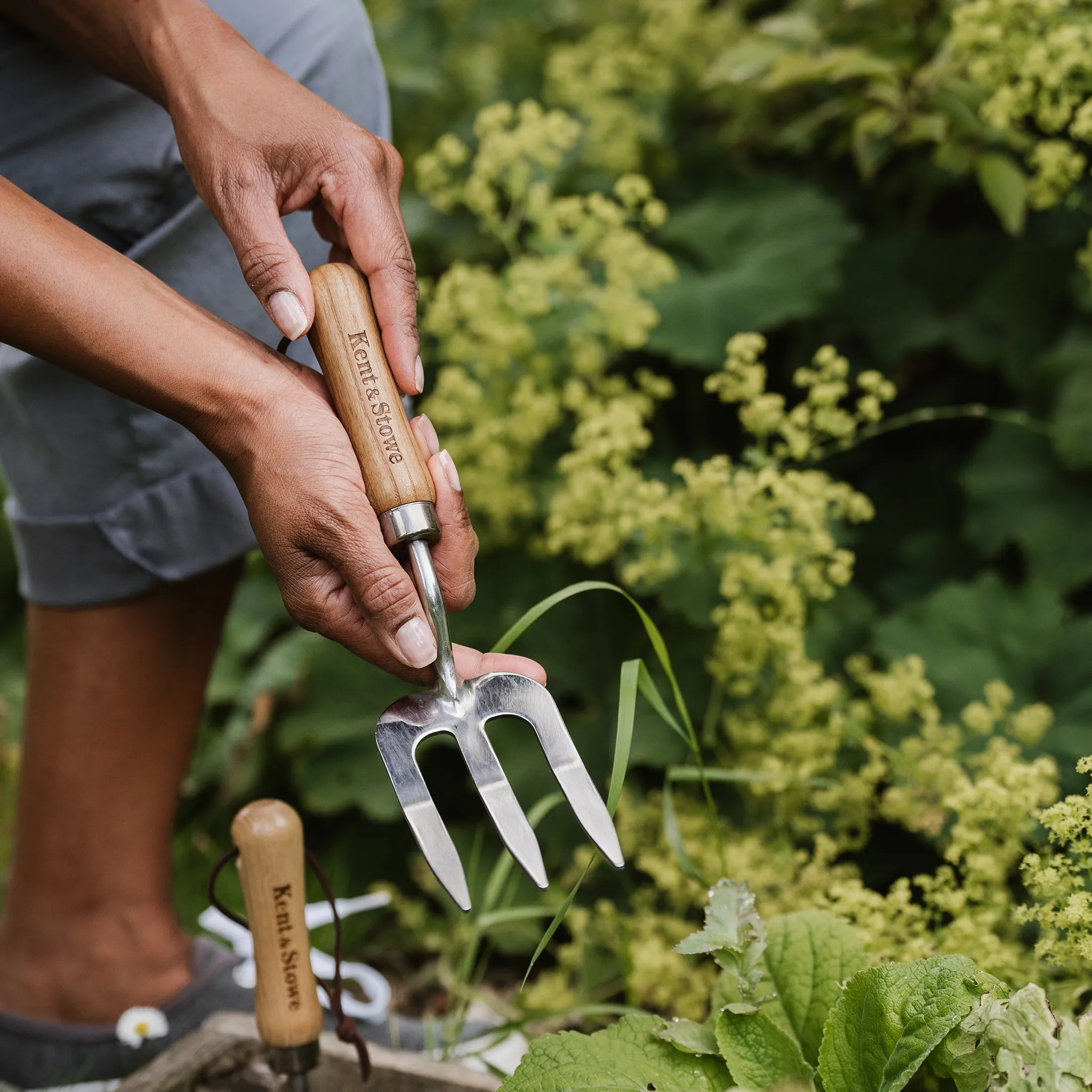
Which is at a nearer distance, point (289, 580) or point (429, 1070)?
point (289, 580)

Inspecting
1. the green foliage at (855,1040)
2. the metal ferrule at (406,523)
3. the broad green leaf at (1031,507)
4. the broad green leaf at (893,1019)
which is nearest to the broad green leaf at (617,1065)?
the green foliage at (855,1040)

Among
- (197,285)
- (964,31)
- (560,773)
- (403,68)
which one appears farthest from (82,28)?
(403,68)

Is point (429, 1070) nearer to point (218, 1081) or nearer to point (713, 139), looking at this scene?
point (218, 1081)

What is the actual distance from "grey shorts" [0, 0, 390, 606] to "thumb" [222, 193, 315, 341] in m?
0.31

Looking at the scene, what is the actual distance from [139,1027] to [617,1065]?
774mm

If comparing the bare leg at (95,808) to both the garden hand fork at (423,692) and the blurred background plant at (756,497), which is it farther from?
the garden hand fork at (423,692)

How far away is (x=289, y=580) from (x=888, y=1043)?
62cm

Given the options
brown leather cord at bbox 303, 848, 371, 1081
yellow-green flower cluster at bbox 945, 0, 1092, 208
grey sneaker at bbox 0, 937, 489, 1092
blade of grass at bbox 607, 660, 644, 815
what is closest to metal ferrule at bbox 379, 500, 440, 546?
blade of grass at bbox 607, 660, 644, 815

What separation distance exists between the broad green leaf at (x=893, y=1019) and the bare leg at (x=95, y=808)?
928 millimetres

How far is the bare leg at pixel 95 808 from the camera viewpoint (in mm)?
1423

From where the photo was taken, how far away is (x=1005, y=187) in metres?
1.61

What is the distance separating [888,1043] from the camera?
90cm

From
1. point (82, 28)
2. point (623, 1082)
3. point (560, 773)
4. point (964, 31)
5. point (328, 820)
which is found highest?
point (82, 28)

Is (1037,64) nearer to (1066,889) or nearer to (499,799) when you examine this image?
(1066,889)
